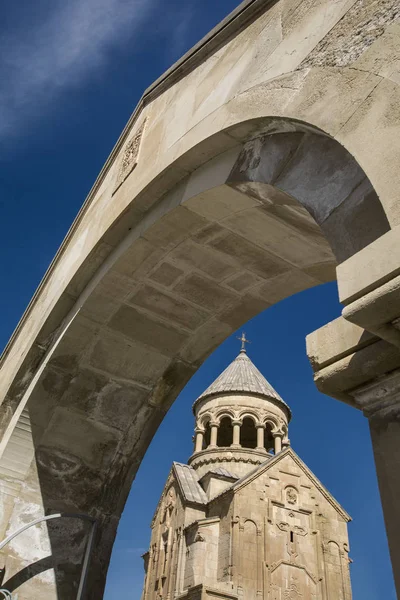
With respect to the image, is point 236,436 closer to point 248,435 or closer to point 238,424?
point 238,424

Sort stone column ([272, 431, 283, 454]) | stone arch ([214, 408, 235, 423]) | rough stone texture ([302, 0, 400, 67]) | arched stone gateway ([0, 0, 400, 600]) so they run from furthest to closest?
stone arch ([214, 408, 235, 423]) < stone column ([272, 431, 283, 454]) < rough stone texture ([302, 0, 400, 67]) < arched stone gateway ([0, 0, 400, 600])

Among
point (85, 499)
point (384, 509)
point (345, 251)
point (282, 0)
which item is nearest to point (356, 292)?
point (345, 251)

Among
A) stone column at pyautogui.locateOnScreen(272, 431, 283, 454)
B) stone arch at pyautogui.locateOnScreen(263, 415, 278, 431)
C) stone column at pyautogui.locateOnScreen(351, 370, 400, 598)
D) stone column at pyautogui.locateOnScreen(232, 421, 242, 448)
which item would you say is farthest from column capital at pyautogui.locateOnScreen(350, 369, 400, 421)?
stone arch at pyautogui.locateOnScreen(263, 415, 278, 431)

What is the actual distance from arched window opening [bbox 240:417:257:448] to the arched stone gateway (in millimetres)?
25180

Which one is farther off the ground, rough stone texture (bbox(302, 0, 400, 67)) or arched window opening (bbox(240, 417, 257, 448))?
arched window opening (bbox(240, 417, 257, 448))

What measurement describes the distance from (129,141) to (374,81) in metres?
3.04

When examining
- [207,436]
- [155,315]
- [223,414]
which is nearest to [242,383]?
[223,414]

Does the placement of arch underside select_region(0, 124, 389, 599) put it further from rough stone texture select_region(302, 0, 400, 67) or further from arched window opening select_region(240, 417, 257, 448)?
arched window opening select_region(240, 417, 257, 448)

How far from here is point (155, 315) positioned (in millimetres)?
4637

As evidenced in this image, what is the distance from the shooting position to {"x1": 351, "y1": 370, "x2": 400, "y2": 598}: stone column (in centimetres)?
171

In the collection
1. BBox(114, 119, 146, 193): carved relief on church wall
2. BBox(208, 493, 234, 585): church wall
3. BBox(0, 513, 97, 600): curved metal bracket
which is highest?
BBox(208, 493, 234, 585): church wall

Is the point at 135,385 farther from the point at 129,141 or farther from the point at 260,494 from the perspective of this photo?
the point at 260,494

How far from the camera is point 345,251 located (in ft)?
7.13

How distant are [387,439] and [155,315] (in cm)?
297
